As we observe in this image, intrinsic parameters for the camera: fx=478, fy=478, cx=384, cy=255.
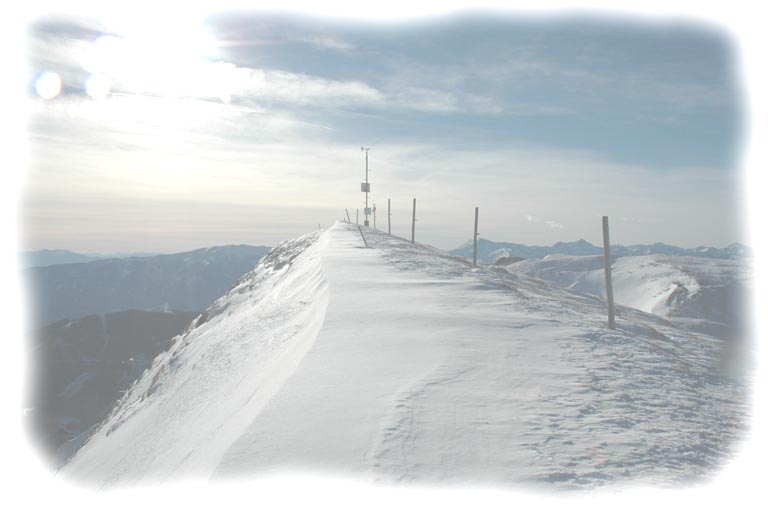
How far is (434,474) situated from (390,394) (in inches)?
58.6

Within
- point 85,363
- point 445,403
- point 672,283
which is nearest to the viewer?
point 445,403

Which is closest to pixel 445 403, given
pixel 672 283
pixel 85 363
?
pixel 672 283

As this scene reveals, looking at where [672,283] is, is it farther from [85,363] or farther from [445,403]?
[85,363]

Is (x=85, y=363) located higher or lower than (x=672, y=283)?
lower

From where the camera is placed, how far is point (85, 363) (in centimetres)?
8231

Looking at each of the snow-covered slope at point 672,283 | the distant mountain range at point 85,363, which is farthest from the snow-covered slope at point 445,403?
the distant mountain range at point 85,363

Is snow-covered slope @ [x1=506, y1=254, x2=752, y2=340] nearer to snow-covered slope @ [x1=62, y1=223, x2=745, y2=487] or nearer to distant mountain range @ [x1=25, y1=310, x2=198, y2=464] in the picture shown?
snow-covered slope @ [x1=62, y1=223, x2=745, y2=487]

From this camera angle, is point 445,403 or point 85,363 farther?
point 85,363

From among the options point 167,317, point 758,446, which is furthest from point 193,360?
point 167,317

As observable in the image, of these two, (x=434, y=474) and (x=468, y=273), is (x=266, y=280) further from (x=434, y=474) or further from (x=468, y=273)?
(x=434, y=474)

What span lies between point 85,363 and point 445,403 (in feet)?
312

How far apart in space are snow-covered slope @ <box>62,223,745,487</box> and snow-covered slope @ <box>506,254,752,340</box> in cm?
2411

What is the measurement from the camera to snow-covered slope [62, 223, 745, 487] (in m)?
3.74

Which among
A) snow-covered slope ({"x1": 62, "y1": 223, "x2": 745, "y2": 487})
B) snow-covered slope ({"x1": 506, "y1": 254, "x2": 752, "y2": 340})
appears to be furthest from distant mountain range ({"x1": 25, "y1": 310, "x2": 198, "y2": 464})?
snow-covered slope ({"x1": 506, "y1": 254, "x2": 752, "y2": 340})
